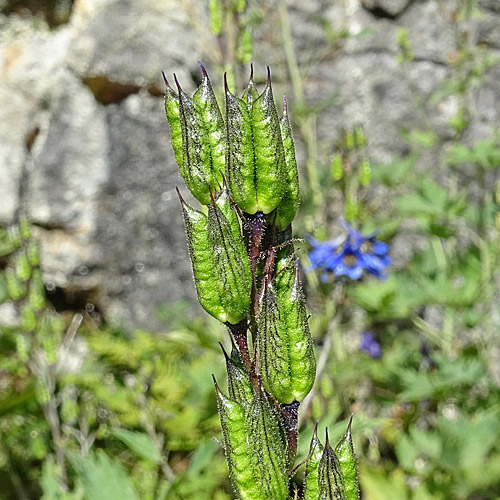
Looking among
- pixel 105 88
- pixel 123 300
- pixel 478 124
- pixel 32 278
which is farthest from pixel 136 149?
pixel 478 124

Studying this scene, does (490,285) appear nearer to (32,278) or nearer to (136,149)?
(32,278)

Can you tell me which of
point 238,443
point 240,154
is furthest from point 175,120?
point 238,443

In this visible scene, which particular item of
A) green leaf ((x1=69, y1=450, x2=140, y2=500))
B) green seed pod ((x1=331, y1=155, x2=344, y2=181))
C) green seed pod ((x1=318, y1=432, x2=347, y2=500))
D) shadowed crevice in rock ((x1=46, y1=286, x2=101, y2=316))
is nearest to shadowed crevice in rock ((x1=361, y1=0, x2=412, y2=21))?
green seed pod ((x1=331, y1=155, x2=344, y2=181))

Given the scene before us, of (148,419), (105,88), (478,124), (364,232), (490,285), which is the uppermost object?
(105,88)

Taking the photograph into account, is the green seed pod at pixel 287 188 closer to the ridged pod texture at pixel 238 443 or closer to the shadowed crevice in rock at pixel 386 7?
the ridged pod texture at pixel 238 443

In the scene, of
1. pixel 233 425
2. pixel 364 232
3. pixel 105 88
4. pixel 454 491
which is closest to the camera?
pixel 233 425

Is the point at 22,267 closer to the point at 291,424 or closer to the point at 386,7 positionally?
the point at 291,424

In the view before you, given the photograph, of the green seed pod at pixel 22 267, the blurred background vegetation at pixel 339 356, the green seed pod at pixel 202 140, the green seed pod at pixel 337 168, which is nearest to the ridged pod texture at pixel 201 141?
the green seed pod at pixel 202 140
